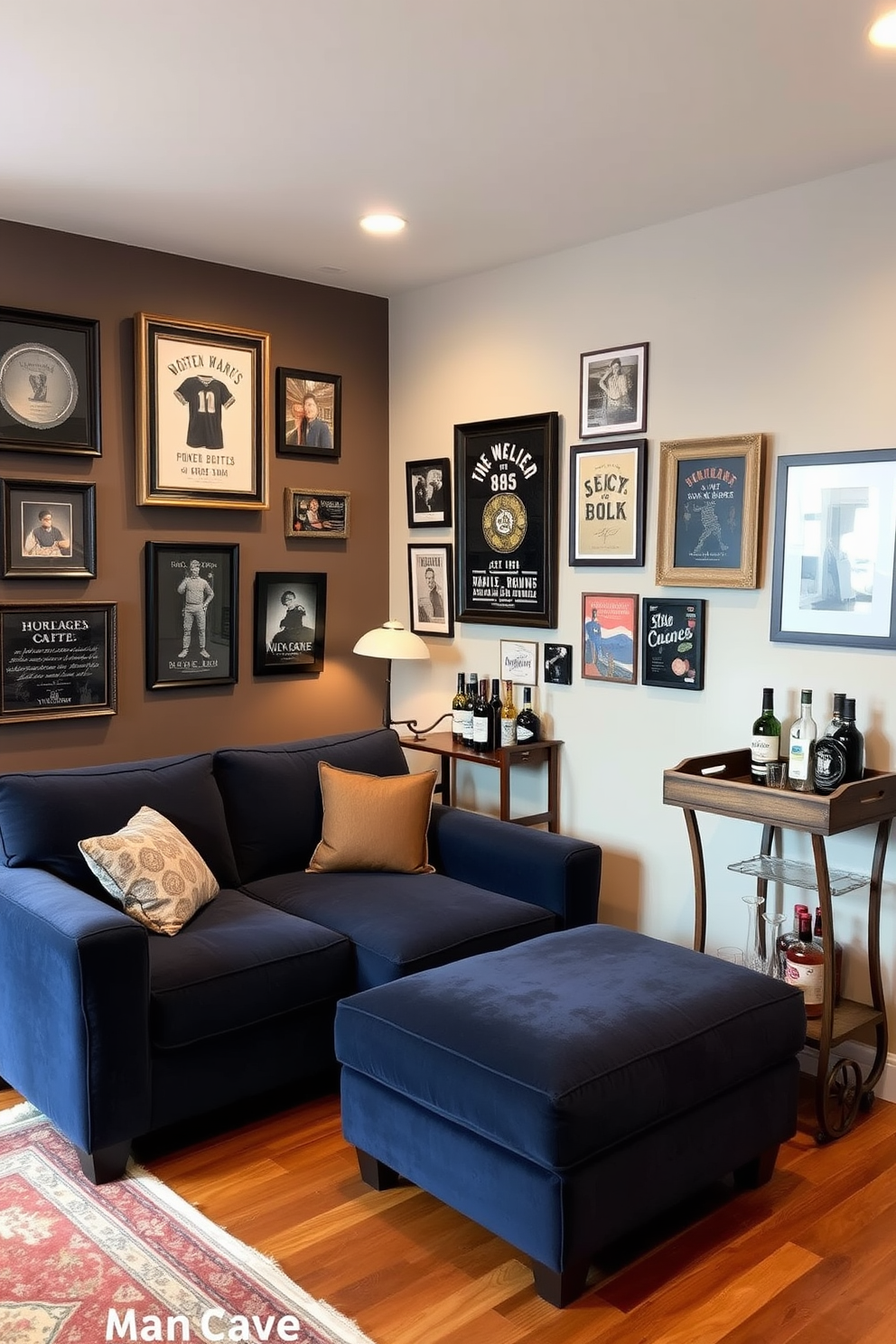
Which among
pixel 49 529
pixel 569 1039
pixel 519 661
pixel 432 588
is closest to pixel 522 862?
pixel 519 661

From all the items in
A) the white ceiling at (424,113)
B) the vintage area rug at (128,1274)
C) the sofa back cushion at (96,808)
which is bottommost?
the vintage area rug at (128,1274)

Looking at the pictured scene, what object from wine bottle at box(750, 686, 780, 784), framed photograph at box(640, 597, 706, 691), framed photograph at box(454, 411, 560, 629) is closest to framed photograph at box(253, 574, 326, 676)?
framed photograph at box(454, 411, 560, 629)

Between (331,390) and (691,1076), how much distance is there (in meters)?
3.12

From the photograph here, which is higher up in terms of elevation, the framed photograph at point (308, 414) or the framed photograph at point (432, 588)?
the framed photograph at point (308, 414)

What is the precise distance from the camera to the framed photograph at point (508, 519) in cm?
418

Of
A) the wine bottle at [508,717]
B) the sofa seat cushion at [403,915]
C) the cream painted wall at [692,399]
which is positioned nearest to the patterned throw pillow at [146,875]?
the sofa seat cushion at [403,915]

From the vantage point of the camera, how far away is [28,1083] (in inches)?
115

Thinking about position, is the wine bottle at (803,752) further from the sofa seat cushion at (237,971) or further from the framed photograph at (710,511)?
the sofa seat cushion at (237,971)

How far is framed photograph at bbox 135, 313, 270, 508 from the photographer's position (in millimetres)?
4020

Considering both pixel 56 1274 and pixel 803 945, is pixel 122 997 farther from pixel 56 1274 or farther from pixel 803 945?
pixel 803 945

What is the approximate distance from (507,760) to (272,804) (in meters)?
0.85

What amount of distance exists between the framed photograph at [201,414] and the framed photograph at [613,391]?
125 centimetres

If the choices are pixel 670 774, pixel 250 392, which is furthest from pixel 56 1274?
pixel 250 392

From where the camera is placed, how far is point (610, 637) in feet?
13.1
